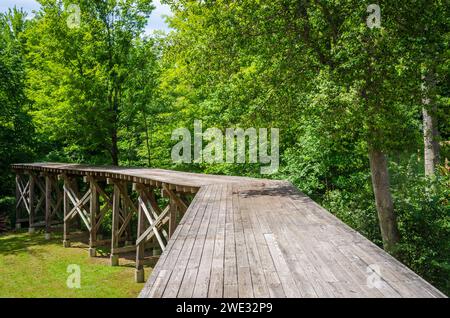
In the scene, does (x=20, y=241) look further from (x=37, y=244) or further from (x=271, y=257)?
(x=271, y=257)

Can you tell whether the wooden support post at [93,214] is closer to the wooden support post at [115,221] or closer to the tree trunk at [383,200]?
the wooden support post at [115,221]

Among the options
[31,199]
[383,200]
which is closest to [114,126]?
[31,199]

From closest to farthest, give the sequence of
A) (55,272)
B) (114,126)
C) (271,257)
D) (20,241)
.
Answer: (271,257) < (55,272) < (20,241) < (114,126)

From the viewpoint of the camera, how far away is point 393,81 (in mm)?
8453

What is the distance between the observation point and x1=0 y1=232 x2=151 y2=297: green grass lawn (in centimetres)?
1045

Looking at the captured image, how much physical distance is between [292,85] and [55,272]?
9.25m

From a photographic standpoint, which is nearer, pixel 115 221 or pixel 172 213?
pixel 172 213

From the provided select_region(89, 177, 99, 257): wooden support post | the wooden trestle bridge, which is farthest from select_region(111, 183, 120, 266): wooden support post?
the wooden trestle bridge

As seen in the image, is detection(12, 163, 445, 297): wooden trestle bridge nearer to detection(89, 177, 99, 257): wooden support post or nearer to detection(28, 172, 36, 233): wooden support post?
detection(89, 177, 99, 257): wooden support post

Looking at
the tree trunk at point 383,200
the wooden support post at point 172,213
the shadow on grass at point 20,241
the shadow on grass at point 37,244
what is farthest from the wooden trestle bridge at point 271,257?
the shadow on grass at point 20,241

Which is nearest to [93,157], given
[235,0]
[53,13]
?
[53,13]

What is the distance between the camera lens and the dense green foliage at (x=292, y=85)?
8.37m

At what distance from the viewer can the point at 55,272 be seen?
476 inches
